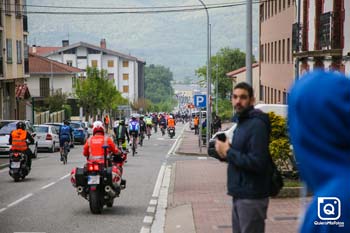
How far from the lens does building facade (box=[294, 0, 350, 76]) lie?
20750mm

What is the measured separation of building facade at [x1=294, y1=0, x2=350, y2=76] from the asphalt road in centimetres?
574

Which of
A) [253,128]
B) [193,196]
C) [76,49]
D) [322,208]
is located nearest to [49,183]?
[193,196]

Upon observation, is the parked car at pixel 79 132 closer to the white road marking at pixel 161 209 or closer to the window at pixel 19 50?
the window at pixel 19 50

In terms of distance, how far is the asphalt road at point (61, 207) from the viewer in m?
11.8

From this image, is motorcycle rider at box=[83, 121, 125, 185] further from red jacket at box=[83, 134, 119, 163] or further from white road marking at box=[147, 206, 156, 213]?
white road marking at box=[147, 206, 156, 213]

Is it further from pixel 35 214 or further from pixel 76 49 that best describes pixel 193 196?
pixel 76 49

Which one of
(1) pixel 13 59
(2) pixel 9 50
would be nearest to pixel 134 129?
(2) pixel 9 50

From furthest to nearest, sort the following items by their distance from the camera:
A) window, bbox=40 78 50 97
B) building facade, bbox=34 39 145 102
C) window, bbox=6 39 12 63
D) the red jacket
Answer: building facade, bbox=34 39 145 102 → window, bbox=40 78 50 97 → window, bbox=6 39 12 63 → the red jacket

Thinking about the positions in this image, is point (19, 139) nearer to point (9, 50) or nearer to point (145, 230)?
point (145, 230)

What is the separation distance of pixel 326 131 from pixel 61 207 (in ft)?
41.0

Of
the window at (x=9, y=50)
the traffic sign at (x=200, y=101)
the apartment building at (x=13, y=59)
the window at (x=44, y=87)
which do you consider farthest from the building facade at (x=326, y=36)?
the window at (x=44, y=87)

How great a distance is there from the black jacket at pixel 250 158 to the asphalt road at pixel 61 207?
557 cm

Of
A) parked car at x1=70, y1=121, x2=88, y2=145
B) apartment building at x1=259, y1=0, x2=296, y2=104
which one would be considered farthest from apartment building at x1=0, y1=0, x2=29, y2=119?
apartment building at x1=259, y1=0, x2=296, y2=104

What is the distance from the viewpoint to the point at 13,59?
170 ft
